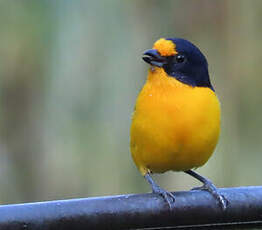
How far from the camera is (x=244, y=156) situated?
4.82 meters

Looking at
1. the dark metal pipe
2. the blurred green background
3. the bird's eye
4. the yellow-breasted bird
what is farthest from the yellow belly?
the blurred green background

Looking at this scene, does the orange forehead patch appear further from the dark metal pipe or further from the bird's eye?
the dark metal pipe

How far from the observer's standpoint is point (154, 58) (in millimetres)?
3512

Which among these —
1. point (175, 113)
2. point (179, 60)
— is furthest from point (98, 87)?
point (175, 113)

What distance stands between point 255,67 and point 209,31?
41cm

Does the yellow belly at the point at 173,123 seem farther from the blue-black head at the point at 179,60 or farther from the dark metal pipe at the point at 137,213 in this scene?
the dark metal pipe at the point at 137,213

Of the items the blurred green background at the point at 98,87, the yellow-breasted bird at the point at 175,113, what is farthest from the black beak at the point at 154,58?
the blurred green background at the point at 98,87

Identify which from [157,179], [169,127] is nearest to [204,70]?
[169,127]

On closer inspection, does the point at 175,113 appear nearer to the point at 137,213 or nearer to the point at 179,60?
the point at 179,60

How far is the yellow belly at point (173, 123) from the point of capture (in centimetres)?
339

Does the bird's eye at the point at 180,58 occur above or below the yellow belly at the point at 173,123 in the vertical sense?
above

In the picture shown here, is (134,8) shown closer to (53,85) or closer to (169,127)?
(53,85)

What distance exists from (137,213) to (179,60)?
1.22 metres

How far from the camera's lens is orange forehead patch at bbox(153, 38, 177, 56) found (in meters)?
3.53
